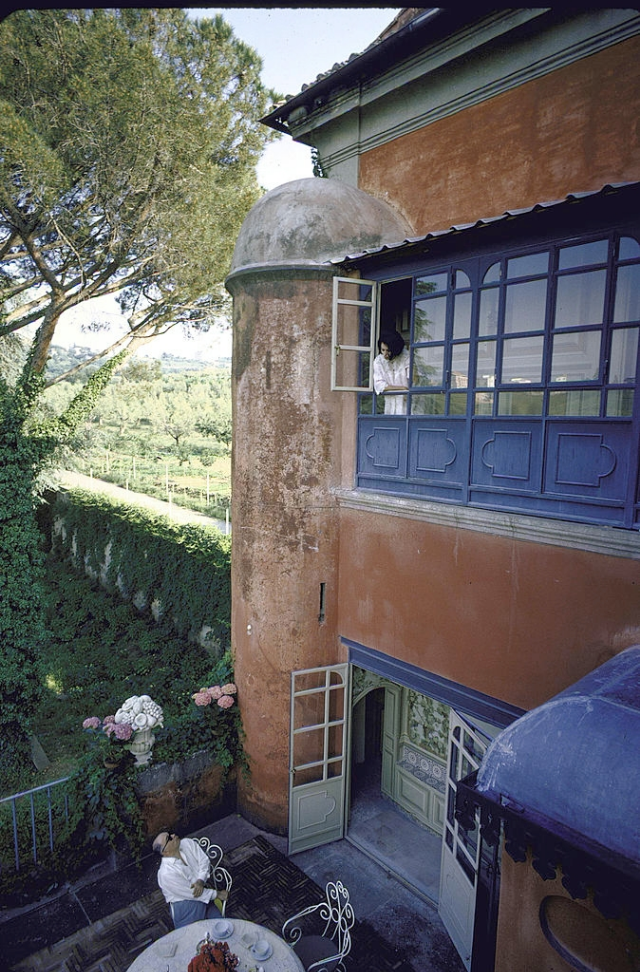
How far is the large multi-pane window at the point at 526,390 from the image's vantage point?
15.0 ft

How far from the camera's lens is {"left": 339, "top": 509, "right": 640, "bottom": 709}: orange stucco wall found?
466 cm

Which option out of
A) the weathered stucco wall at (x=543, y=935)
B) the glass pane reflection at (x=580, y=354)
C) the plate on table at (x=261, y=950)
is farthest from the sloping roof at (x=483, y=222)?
the plate on table at (x=261, y=950)

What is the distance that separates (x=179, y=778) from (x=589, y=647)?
5.28 m

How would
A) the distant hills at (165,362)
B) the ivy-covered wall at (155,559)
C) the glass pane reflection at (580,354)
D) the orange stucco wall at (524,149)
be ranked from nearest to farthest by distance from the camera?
the orange stucco wall at (524,149), the glass pane reflection at (580,354), the ivy-covered wall at (155,559), the distant hills at (165,362)

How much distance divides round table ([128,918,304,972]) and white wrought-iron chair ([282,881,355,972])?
321 millimetres

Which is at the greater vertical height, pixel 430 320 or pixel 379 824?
pixel 430 320

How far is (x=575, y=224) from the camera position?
4637 mm

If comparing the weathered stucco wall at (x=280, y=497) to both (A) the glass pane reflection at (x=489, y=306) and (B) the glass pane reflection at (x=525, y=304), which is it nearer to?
(A) the glass pane reflection at (x=489, y=306)

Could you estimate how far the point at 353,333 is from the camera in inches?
273

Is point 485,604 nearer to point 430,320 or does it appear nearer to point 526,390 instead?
point 526,390

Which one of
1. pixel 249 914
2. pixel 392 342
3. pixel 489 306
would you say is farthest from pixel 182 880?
pixel 489 306

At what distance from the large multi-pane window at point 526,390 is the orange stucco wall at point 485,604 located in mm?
432

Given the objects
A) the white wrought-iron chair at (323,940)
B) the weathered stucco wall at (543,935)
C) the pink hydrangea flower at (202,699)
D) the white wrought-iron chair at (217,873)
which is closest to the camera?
the weathered stucco wall at (543,935)

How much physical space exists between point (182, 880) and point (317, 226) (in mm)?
6902
